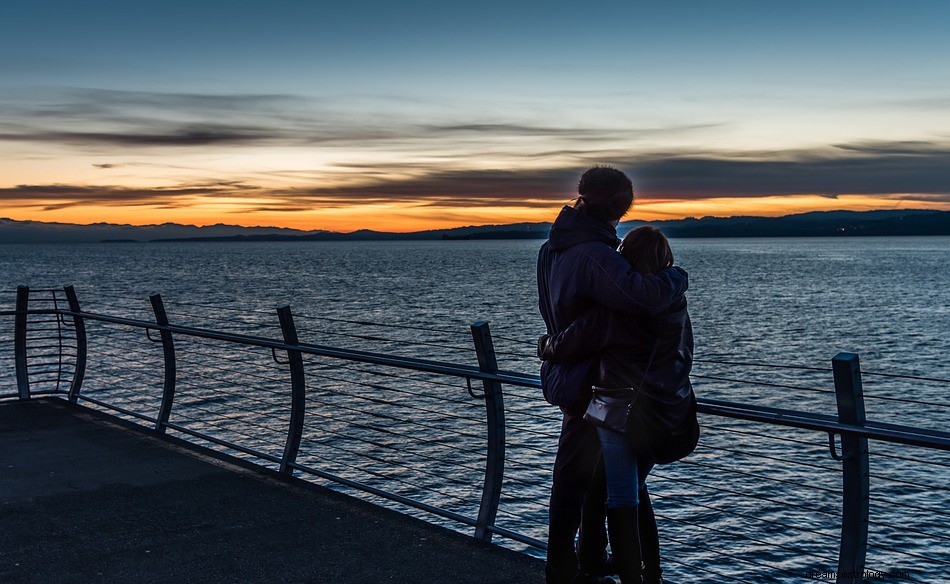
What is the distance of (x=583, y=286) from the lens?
3.43 meters

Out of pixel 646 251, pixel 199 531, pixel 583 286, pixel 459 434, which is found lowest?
pixel 459 434

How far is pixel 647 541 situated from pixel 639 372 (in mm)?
833

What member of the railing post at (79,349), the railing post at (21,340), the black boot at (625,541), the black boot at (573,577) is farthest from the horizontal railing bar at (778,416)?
the railing post at (21,340)

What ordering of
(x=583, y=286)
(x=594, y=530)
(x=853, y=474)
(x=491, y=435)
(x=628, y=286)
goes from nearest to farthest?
(x=628, y=286) → (x=583, y=286) → (x=853, y=474) → (x=594, y=530) → (x=491, y=435)

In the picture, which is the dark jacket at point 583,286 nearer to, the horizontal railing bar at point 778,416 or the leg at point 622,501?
the leg at point 622,501

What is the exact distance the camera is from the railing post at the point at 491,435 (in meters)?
4.84

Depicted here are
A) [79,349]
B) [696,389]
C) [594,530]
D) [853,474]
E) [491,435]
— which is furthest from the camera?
[696,389]

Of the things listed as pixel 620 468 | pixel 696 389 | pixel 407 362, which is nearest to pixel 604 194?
pixel 620 468

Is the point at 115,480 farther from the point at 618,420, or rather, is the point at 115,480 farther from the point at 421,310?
the point at 421,310

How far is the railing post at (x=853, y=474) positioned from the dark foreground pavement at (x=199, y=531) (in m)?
1.41

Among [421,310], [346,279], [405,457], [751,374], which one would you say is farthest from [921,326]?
[346,279]

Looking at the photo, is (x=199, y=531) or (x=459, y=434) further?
(x=459, y=434)

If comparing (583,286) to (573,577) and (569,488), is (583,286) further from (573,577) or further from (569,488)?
(573,577)

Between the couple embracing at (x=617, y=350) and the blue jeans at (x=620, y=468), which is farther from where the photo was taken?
the blue jeans at (x=620, y=468)
